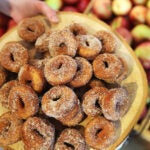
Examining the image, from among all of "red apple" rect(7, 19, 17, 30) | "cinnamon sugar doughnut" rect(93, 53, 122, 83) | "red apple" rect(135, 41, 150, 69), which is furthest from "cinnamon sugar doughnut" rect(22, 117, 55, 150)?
"red apple" rect(7, 19, 17, 30)

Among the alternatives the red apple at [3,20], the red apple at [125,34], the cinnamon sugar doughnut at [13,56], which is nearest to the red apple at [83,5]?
the red apple at [125,34]

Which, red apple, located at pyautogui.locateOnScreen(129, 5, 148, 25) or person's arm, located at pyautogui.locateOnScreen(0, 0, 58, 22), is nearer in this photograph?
person's arm, located at pyautogui.locateOnScreen(0, 0, 58, 22)

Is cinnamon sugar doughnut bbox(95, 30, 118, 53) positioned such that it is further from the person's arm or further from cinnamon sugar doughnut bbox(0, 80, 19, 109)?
cinnamon sugar doughnut bbox(0, 80, 19, 109)

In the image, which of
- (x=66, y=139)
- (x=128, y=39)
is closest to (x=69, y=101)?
(x=66, y=139)

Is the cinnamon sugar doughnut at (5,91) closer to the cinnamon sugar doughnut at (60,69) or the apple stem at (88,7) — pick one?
the cinnamon sugar doughnut at (60,69)

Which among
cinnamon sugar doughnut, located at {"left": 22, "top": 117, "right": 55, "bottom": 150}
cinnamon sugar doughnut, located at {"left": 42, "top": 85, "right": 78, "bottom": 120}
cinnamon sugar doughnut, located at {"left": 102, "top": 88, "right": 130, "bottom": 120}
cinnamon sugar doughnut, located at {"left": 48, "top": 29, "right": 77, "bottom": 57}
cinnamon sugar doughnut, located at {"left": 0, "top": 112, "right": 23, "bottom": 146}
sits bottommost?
cinnamon sugar doughnut, located at {"left": 0, "top": 112, "right": 23, "bottom": 146}

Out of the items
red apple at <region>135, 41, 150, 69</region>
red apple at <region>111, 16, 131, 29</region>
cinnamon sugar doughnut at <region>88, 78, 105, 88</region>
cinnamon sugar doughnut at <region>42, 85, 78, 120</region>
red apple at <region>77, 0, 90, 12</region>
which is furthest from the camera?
red apple at <region>77, 0, 90, 12</region>

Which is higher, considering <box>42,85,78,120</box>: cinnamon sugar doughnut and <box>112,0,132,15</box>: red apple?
<box>112,0,132,15</box>: red apple
